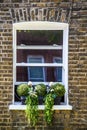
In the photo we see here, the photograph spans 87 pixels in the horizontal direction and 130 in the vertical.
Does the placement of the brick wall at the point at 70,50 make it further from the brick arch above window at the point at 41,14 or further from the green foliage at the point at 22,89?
the green foliage at the point at 22,89

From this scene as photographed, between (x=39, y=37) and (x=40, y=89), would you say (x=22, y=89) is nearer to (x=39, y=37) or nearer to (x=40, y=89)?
(x=40, y=89)

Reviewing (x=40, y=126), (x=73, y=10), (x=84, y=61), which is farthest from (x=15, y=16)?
(x=40, y=126)

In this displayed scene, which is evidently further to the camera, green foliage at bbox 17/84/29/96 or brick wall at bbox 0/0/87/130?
brick wall at bbox 0/0/87/130

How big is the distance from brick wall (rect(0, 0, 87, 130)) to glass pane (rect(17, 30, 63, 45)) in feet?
0.96

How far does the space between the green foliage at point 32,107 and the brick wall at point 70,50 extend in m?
0.23

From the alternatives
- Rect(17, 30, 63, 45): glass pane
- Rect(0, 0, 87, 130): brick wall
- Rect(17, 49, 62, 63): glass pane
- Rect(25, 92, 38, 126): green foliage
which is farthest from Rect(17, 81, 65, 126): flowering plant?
Rect(17, 30, 63, 45): glass pane

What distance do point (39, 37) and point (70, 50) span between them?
75 centimetres

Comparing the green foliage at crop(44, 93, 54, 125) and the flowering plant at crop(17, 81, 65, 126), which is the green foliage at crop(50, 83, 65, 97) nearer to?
the flowering plant at crop(17, 81, 65, 126)

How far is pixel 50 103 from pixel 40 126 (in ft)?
1.86

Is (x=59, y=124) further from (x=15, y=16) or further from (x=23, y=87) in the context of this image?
(x=15, y=16)

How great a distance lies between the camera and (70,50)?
8.17 m

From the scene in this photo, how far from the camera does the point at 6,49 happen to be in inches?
322

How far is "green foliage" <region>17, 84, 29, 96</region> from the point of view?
8.02 metres

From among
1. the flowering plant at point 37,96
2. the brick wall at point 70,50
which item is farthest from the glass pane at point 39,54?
the flowering plant at point 37,96
